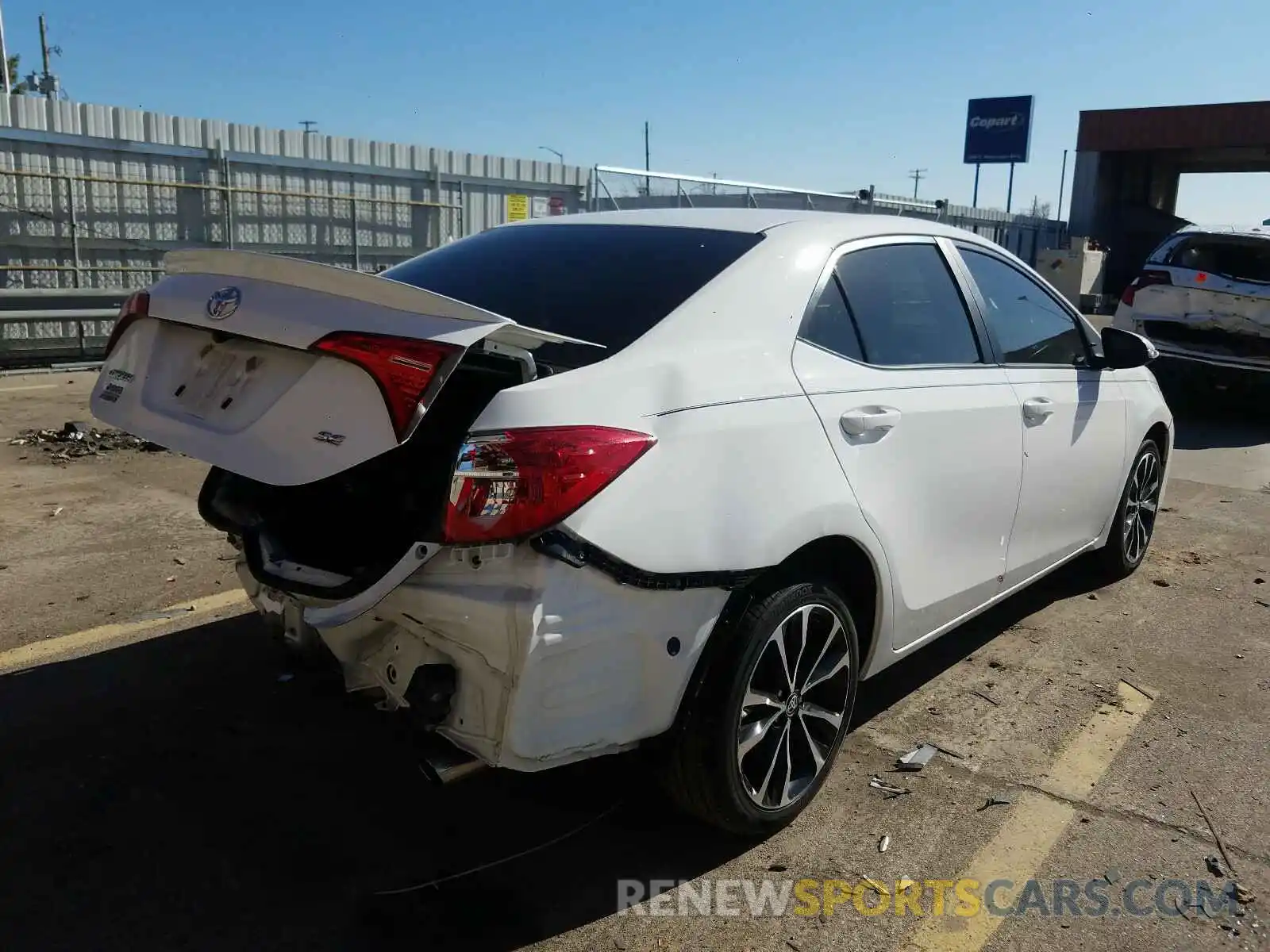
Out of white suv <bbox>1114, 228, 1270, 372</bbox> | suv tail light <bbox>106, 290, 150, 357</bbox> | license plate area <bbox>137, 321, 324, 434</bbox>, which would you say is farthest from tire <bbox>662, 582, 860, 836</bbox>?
white suv <bbox>1114, 228, 1270, 372</bbox>

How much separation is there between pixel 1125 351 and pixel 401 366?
354 centimetres

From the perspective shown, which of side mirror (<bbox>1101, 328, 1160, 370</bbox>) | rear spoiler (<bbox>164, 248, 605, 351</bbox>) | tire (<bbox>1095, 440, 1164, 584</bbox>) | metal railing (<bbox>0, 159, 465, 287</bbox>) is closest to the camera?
rear spoiler (<bbox>164, 248, 605, 351</bbox>)

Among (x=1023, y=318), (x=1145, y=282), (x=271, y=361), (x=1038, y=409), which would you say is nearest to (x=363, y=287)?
(x=271, y=361)

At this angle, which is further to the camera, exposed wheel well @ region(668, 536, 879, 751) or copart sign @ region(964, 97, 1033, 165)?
copart sign @ region(964, 97, 1033, 165)

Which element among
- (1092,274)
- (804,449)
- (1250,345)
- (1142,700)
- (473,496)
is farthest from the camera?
(1092,274)

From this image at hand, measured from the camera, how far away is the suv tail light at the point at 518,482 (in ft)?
7.62

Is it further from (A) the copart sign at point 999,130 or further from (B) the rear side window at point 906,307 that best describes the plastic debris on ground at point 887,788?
(A) the copart sign at point 999,130

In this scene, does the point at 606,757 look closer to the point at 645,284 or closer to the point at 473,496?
the point at 473,496

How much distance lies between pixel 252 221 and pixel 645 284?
1345 centimetres

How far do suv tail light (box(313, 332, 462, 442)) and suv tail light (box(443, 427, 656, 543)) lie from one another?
0.15m

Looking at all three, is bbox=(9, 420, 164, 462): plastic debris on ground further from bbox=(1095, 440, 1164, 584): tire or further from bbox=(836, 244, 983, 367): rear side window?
bbox=(1095, 440, 1164, 584): tire

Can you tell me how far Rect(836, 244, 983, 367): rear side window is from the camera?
3.40m

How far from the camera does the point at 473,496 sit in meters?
2.35

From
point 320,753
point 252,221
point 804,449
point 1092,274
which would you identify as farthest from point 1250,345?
point 1092,274
